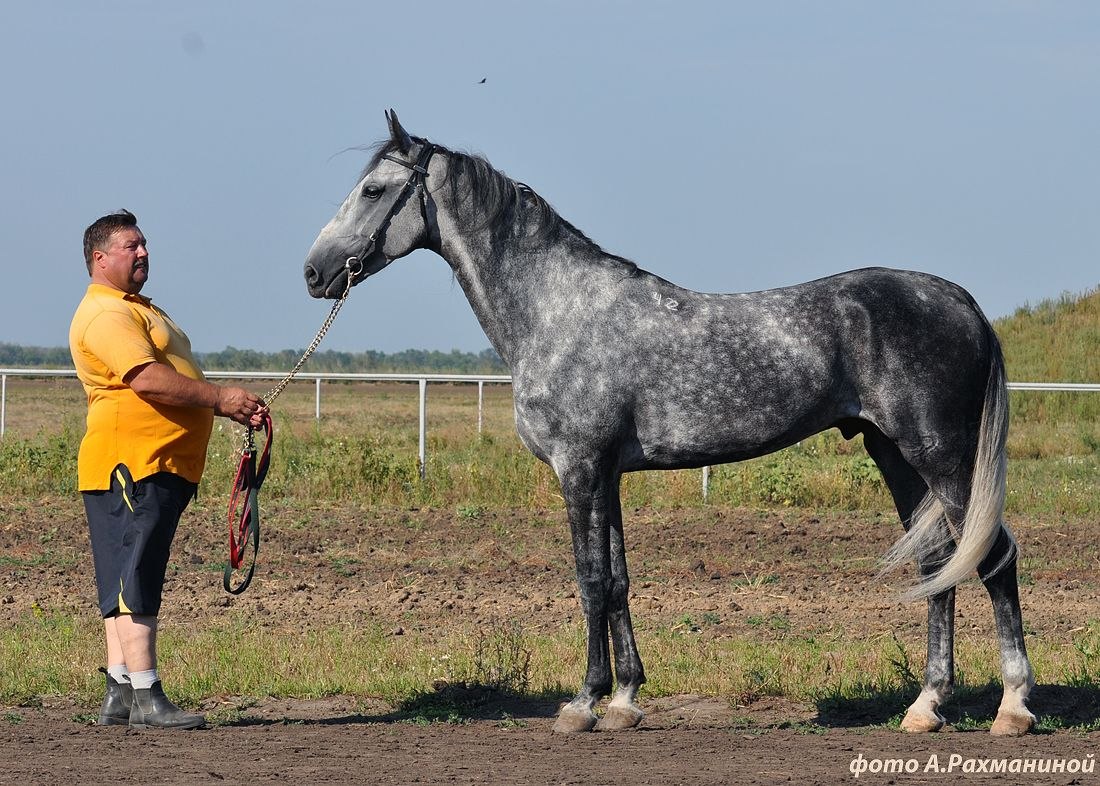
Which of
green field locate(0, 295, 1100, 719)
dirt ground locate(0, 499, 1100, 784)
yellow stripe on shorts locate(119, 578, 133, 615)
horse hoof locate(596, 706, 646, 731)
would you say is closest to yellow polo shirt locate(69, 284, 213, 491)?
yellow stripe on shorts locate(119, 578, 133, 615)

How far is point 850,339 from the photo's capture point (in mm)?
5922

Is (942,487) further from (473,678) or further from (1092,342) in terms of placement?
(1092,342)

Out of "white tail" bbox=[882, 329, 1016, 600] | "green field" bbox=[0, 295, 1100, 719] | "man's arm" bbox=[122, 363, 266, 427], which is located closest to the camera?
"man's arm" bbox=[122, 363, 266, 427]

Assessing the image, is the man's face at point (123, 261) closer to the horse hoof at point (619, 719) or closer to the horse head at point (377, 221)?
the horse head at point (377, 221)

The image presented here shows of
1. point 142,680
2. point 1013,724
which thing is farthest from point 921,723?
point 142,680

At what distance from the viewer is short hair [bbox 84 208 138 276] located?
19.1 feet

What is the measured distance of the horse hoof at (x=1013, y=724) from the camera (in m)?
5.79

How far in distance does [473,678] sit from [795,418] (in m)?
2.14

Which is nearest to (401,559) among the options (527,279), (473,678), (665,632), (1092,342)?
(665,632)

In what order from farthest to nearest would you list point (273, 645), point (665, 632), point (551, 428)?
point (665, 632), point (273, 645), point (551, 428)

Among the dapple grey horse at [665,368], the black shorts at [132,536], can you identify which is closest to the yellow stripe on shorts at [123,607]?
the black shorts at [132,536]

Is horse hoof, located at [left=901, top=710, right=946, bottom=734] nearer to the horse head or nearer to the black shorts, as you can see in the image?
the horse head

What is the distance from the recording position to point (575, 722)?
587 centimetres

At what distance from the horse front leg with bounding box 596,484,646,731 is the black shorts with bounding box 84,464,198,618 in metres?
1.83
